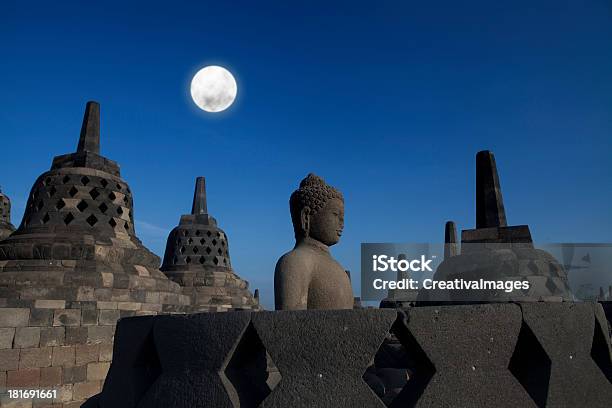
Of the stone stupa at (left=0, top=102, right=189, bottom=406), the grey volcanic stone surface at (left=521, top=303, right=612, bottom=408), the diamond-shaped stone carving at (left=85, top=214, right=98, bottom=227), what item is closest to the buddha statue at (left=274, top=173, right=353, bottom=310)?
the grey volcanic stone surface at (left=521, top=303, right=612, bottom=408)

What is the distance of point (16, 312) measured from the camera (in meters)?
5.80

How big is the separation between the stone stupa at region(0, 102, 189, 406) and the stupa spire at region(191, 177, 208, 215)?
7674 millimetres

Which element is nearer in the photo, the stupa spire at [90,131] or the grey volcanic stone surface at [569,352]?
the grey volcanic stone surface at [569,352]

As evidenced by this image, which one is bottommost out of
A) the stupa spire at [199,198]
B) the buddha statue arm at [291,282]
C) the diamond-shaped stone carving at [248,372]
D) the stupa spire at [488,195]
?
the diamond-shaped stone carving at [248,372]

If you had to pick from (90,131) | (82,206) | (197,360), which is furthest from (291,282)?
(90,131)

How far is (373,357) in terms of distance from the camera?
202 cm

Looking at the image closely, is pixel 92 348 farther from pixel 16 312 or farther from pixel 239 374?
pixel 239 374

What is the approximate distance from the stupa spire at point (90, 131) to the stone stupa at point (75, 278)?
2 cm

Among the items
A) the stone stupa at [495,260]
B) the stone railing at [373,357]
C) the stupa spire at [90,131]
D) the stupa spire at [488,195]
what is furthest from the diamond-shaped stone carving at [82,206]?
the stupa spire at [488,195]

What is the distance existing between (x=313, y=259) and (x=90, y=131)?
303 inches

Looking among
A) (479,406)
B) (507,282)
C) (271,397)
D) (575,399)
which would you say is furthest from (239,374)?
(507,282)

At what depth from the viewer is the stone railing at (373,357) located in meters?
2.01

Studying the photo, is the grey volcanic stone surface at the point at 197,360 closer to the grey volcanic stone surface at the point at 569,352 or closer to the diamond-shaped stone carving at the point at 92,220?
the grey volcanic stone surface at the point at 569,352

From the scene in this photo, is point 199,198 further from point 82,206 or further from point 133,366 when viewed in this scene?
point 133,366
